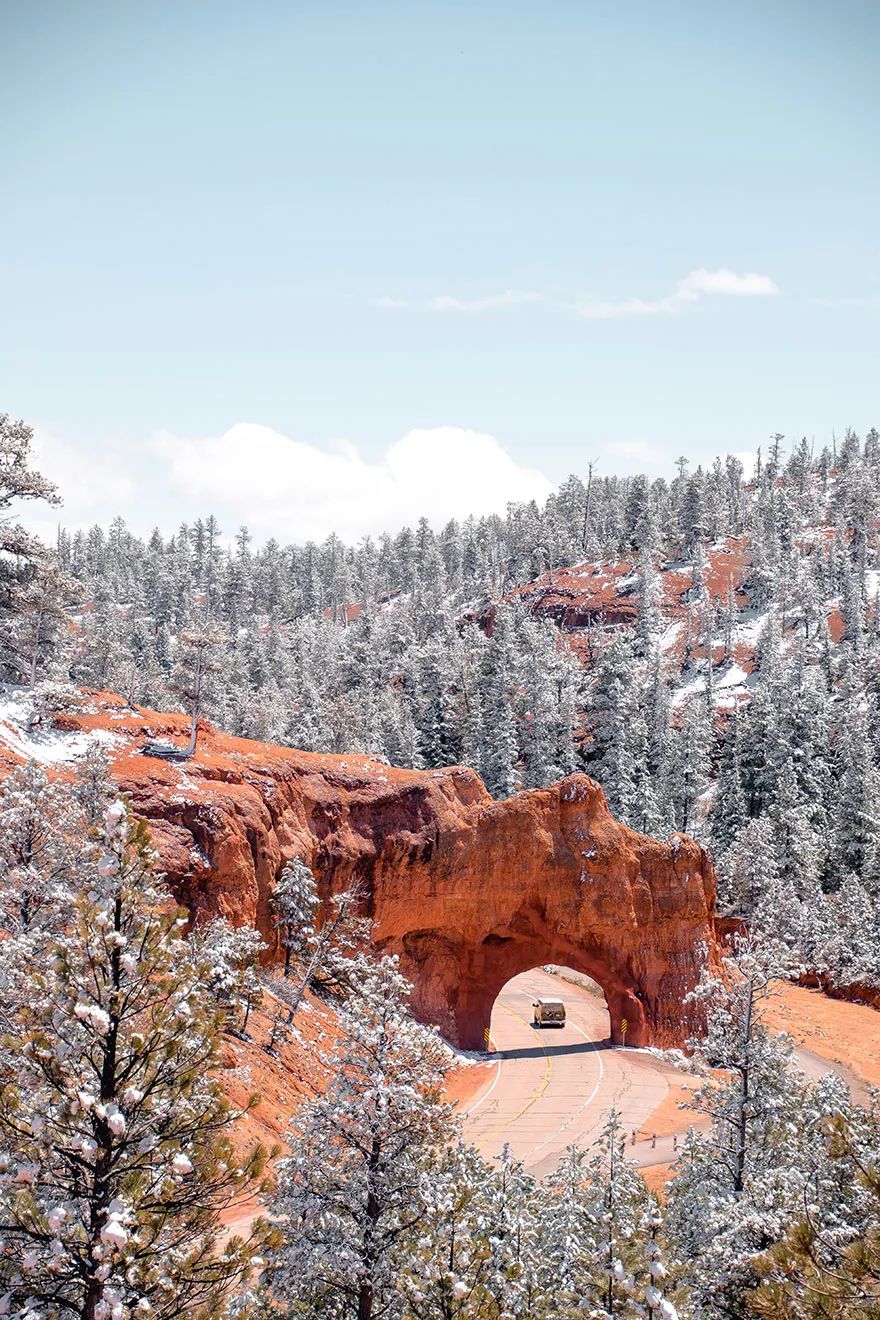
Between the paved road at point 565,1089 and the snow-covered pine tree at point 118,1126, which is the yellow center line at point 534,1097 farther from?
the snow-covered pine tree at point 118,1126

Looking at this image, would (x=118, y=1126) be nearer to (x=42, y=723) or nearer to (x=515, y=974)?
(x=42, y=723)

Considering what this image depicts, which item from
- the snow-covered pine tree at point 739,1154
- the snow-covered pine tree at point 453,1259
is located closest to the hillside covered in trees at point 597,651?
the snow-covered pine tree at point 739,1154

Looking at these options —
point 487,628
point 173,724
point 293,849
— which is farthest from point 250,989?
point 487,628

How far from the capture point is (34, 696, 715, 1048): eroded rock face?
38.7m

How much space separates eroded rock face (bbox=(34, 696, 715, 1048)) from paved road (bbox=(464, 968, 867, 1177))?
281 centimetres

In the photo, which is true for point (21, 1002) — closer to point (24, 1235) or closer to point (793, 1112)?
point (24, 1235)

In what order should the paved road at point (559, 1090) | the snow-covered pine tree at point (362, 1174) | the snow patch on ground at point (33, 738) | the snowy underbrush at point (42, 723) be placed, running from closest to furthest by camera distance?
1. the snow-covered pine tree at point (362, 1174)
2. the snow patch on ground at point (33, 738)
3. the snowy underbrush at point (42, 723)
4. the paved road at point (559, 1090)

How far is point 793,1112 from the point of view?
18406 millimetres

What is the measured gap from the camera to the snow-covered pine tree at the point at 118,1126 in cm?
967

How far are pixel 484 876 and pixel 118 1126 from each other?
1371 inches

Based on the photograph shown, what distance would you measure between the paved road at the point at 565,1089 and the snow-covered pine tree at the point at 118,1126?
19.9 meters

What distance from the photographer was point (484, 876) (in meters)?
43.4

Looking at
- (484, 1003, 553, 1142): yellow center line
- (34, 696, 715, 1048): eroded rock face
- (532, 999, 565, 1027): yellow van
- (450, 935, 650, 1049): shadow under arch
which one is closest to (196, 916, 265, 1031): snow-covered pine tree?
(34, 696, 715, 1048): eroded rock face

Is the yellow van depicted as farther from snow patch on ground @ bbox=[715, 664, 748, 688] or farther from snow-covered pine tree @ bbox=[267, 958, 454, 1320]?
snow patch on ground @ bbox=[715, 664, 748, 688]
